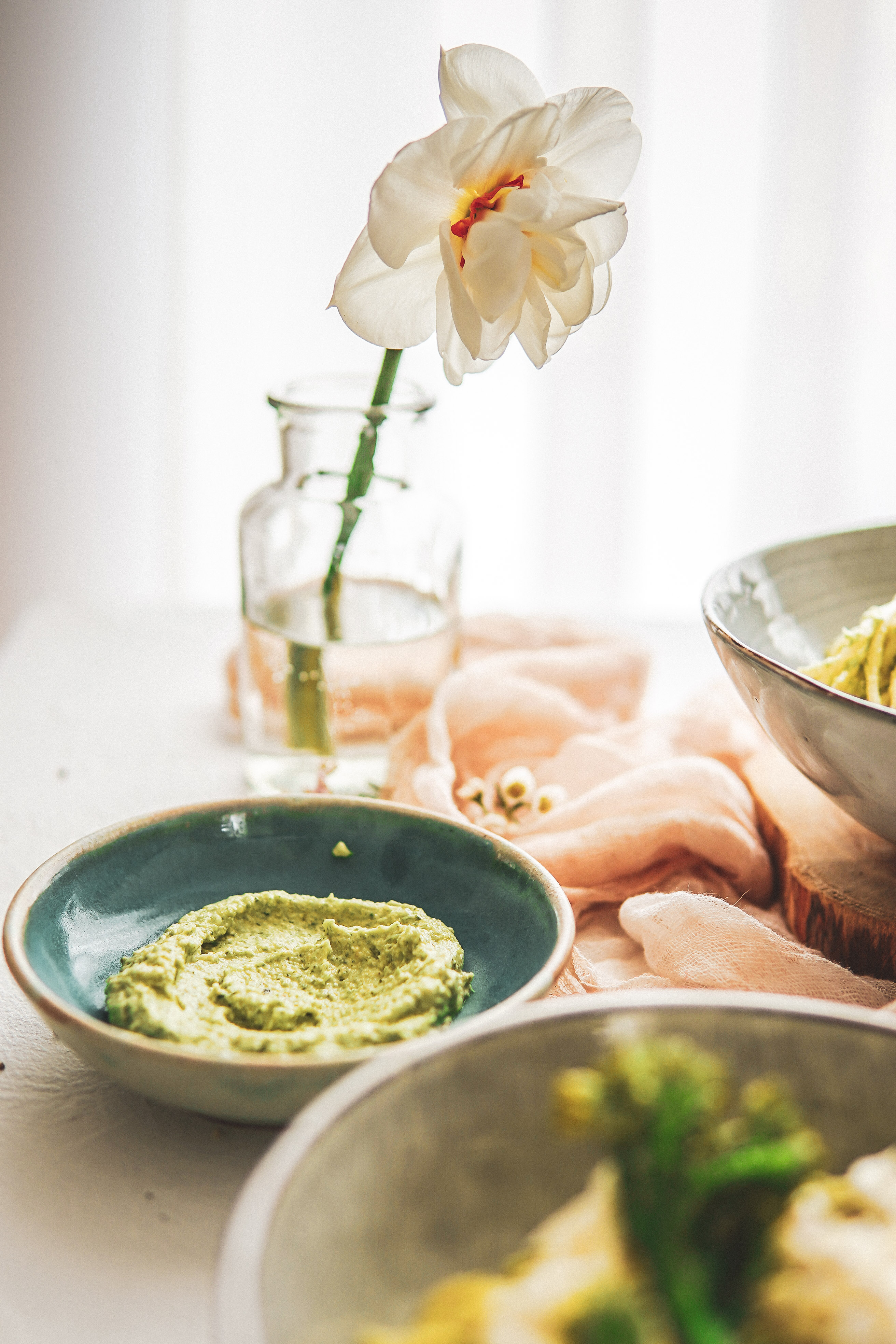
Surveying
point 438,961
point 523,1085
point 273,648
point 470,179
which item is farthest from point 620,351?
A: point 523,1085

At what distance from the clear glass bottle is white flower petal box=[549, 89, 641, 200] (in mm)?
250

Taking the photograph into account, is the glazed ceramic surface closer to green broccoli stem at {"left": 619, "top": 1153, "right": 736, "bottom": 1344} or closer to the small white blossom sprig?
the small white blossom sprig

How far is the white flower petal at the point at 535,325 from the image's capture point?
0.67m

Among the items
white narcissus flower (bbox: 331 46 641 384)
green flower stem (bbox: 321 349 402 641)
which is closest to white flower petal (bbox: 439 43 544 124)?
white narcissus flower (bbox: 331 46 641 384)

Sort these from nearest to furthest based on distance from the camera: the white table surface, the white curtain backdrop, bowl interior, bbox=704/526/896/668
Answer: the white table surface → bowl interior, bbox=704/526/896/668 → the white curtain backdrop

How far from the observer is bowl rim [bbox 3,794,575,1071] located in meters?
0.48

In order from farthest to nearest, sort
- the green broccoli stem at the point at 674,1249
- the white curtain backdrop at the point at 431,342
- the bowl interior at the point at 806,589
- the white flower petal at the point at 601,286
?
the white curtain backdrop at the point at 431,342 → the bowl interior at the point at 806,589 → the white flower petal at the point at 601,286 → the green broccoli stem at the point at 674,1249

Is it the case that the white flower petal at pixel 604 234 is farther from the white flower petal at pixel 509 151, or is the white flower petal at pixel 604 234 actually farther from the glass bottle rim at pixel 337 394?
the glass bottle rim at pixel 337 394

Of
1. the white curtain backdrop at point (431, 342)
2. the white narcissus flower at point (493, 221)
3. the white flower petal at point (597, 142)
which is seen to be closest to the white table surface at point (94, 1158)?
the white narcissus flower at point (493, 221)

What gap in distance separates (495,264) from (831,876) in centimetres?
39

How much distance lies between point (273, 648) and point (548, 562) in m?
1.63

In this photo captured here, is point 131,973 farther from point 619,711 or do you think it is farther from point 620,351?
point 620,351

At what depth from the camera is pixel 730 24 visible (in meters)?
2.16

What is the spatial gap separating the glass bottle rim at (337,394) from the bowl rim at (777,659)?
0.25m
